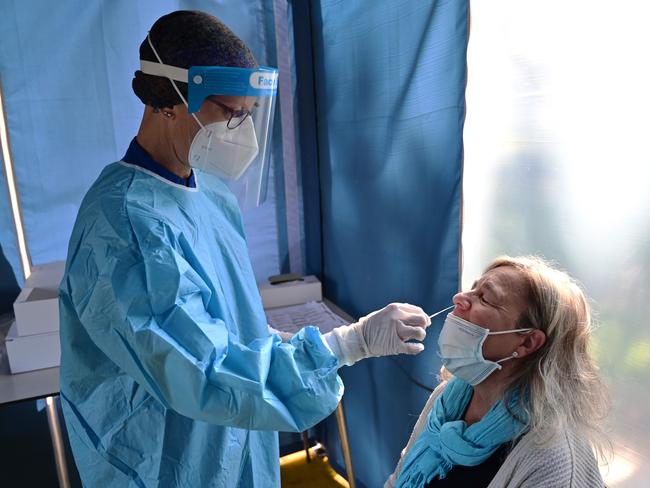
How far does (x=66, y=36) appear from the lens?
6.98 ft

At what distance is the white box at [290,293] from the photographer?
243cm

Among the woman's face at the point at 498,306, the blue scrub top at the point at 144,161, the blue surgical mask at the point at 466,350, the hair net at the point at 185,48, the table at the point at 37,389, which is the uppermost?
the hair net at the point at 185,48

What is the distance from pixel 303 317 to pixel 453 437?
3.66 feet

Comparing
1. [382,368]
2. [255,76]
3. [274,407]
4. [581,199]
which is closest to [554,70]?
[581,199]

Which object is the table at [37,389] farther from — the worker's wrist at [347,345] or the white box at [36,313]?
the worker's wrist at [347,345]

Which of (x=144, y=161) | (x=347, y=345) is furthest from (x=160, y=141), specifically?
(x=347, y=345)

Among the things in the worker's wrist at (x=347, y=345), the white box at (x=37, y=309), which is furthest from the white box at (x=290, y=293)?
the worker's wrist at (x=347, y=345)

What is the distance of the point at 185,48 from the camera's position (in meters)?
1.03

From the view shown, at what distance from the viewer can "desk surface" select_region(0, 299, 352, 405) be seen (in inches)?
68.2

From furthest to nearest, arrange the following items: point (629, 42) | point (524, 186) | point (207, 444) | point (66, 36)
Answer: point (66, 36) < point (524, 186) < point (207, 444) < point (629, 42)

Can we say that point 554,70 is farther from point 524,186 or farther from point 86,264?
point 86,264

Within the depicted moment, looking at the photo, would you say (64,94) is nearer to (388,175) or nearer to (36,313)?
(36,313)

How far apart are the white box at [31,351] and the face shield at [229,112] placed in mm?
1074

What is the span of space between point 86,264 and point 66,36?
1.56 meters
